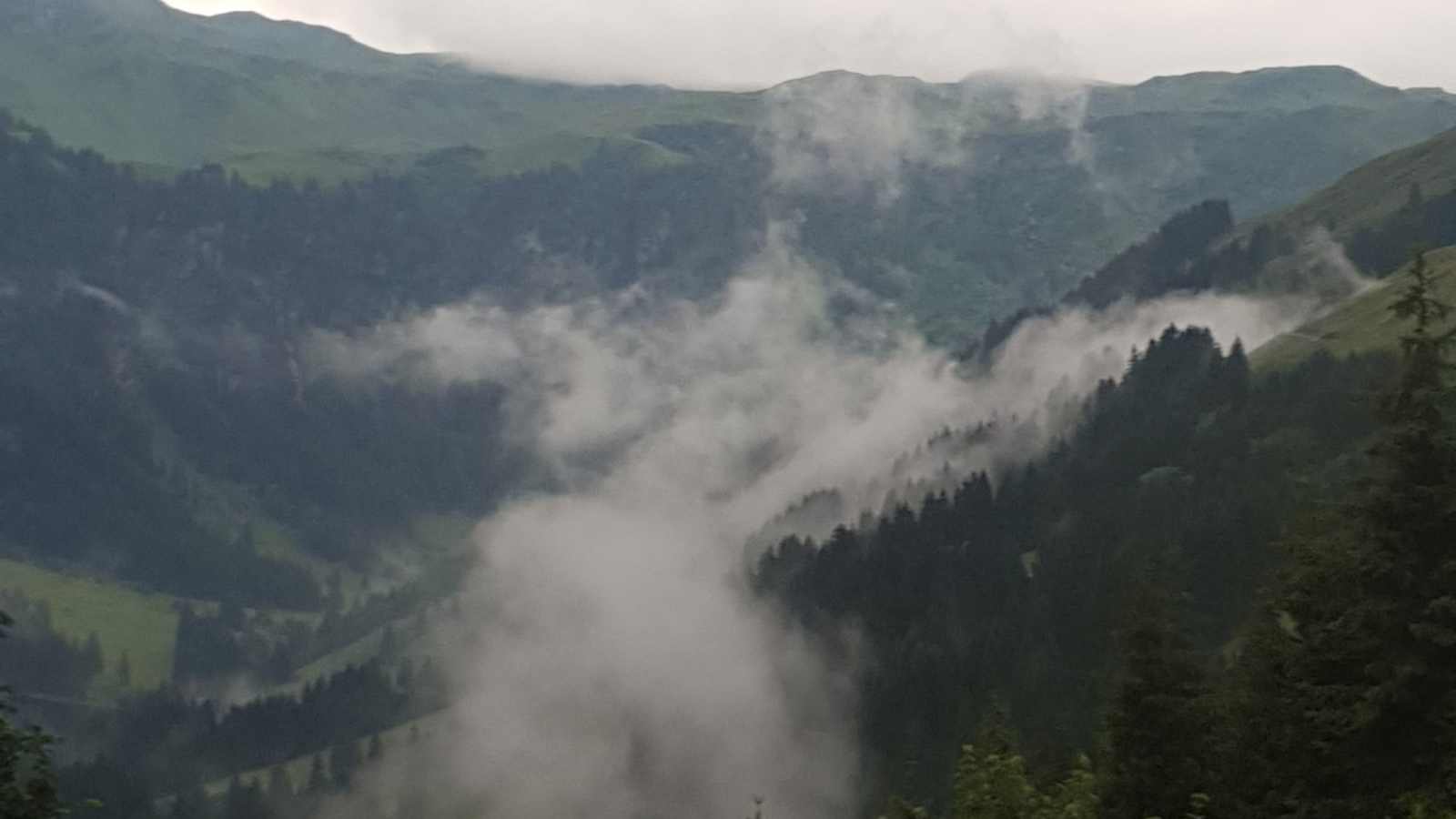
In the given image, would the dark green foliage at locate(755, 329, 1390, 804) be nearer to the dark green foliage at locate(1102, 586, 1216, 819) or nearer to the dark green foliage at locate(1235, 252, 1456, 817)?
the dark green foliage at locate(1102, 586, 1216, 819)

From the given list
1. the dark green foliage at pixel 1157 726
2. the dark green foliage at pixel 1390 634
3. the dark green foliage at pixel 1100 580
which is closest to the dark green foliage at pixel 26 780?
the dark green foliage at pixel 1157 726

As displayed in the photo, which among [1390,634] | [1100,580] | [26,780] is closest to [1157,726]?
[1390,634]

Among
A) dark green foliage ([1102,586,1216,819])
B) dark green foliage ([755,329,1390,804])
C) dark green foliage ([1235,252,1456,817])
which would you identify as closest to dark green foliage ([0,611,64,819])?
dark green foliage ([1102,586,1216,819])

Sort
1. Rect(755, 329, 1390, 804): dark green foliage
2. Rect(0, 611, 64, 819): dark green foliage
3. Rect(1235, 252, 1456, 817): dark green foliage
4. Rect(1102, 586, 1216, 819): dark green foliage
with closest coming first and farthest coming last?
Rect(0, 611, 64, 819): dark green foliage, Rect(1235, 252, 1456, 817): dark green foliage, Rect(1102, 586, 1216, 819): dark green foliage, Rect(755, 329, 1390, 804): dark green foliage

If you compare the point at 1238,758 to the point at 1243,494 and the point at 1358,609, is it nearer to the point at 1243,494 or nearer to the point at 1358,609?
the point at 1358,609

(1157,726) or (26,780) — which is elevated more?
(1157,726)

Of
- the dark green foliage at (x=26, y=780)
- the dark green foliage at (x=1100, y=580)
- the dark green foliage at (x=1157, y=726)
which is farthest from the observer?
the dark green foliage at (x=1100, y=580)

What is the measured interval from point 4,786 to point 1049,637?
477 feet

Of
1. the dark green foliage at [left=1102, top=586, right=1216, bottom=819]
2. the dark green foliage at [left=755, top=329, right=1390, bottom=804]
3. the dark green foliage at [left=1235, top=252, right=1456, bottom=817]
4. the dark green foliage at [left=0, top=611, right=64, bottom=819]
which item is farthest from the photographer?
the dark green foliage at [left=755, top=329, right=1390, bottom=804]

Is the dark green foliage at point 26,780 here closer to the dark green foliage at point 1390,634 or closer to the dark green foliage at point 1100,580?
the dark green foliage at point 1390,634

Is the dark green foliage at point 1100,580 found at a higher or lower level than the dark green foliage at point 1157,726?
higher

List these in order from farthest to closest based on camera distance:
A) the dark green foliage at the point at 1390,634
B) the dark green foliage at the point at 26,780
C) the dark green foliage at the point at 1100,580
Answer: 1. the dark green foliage at the point at 1100,580
2. the dark green foliage at the point at 1390,634
3. the dark green foliage at the point at 26,780

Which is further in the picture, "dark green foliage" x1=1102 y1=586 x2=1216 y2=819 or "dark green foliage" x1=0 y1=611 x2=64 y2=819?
"dark green foliage" x1=1102 y1=586 x2=1216 y2=819

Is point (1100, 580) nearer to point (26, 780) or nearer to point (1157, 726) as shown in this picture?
point (1157, 726)
